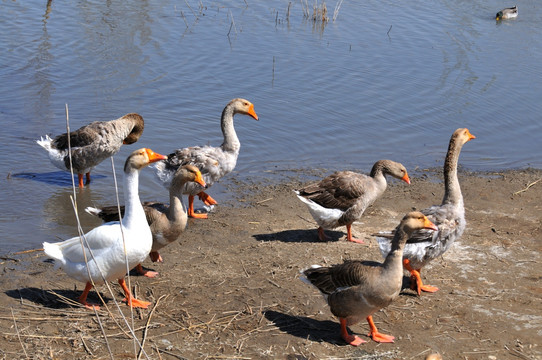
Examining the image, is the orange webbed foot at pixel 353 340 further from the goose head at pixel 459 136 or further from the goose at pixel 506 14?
the goose at pixel 506 14

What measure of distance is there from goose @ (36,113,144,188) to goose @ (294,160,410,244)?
3.97 m

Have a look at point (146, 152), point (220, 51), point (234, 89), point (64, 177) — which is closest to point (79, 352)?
point (146, 152)

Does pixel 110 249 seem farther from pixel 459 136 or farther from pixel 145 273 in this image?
pixel 459 136

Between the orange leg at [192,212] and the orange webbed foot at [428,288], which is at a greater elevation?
the orange webbed foot at [428,288]

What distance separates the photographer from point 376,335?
23.6ft

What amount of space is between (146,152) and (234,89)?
8509 mm

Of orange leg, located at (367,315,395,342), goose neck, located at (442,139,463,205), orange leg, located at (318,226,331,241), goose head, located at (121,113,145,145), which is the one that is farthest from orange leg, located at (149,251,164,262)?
goose head, located at (121,113,145,145)

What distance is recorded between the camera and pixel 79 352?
21.3 feet

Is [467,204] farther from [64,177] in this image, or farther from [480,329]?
[64,177]

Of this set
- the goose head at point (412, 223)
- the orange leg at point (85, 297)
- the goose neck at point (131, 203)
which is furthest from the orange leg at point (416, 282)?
the orange leg at point (85, 297)

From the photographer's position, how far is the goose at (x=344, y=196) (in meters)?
9.49

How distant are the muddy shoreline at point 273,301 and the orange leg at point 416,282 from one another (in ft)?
0.40

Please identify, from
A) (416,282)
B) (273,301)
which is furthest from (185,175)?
(416,282)

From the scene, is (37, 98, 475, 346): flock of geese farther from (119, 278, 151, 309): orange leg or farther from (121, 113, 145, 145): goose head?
(121, 113, 145, 145): goose head
